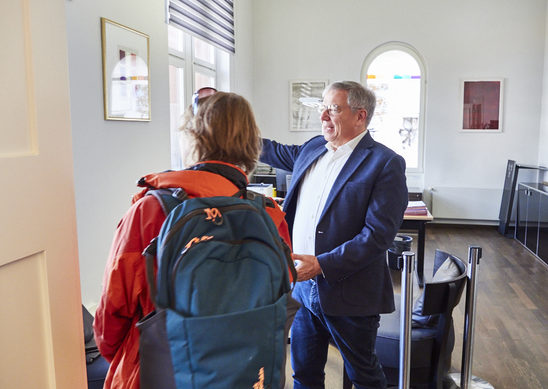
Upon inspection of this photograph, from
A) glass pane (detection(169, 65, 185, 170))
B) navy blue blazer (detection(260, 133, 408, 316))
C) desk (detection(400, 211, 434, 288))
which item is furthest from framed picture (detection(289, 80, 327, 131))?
navy blue blazer (detection(260, 133, 408, 316))

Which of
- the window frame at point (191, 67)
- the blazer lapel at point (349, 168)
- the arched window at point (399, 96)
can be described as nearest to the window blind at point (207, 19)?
the window frame at point (191, 67)

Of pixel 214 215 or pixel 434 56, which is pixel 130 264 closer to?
pixel 214 215

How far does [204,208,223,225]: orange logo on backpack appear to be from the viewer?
1075 millimetres

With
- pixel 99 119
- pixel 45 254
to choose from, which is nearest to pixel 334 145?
pixel 45 254

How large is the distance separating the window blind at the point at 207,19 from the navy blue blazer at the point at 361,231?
2.71 metres

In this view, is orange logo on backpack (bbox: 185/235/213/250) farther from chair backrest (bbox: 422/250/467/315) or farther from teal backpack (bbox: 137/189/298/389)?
chair backrest (bbox: 422/250/467/315)

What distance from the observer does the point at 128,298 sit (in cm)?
114

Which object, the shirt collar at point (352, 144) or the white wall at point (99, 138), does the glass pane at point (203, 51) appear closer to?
the white wall at point (99, 138)

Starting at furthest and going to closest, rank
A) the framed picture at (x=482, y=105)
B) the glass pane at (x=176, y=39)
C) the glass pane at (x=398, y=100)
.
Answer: the glass pane at (x=398, y=100) → the framed picture at (x=482, y=105) → the glass pane at (x=176, y=39)

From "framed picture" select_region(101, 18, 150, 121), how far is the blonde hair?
2052mm

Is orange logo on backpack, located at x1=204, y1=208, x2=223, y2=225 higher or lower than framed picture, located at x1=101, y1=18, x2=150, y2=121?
lower

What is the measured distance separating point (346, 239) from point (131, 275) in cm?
106

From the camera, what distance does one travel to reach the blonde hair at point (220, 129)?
1.24 m

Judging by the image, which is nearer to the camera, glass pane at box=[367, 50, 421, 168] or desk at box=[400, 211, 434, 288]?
desk at box=[400, 211, 434, 288]
